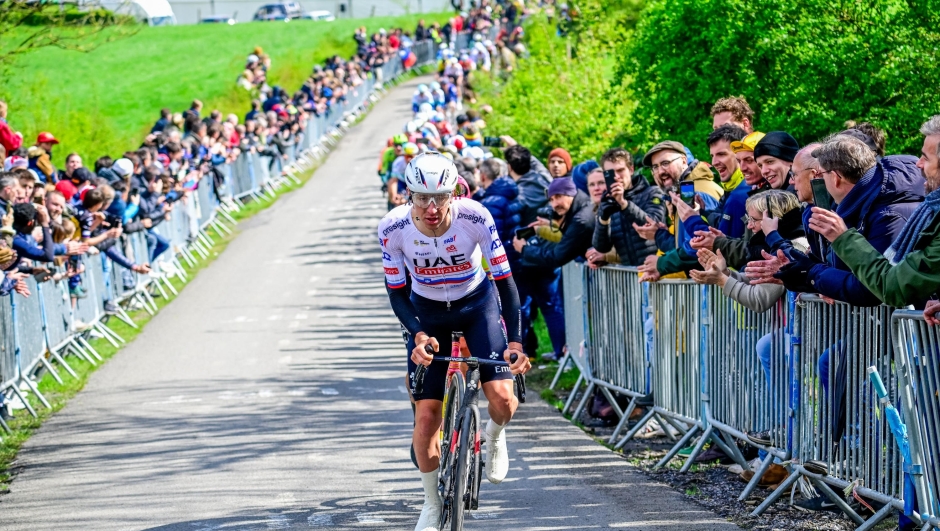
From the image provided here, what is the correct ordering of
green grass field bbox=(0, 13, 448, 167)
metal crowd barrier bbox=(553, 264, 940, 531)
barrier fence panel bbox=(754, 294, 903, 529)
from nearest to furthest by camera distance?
metal crowd barrier bbox=(553, 264, 940, 531)
barrier fence panel bbox=(754, 294, 903, 529)
green grass field bbox=(0, 13, 448, 167)

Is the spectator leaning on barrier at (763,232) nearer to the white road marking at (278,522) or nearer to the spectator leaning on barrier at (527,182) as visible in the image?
the white road marking at (278,522)

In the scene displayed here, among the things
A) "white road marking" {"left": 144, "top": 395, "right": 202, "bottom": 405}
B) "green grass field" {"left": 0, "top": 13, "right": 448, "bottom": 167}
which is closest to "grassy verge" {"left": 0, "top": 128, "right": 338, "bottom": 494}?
"white road marking" {"left": 144, "top": 395, "right": 202, "bottom": 405}

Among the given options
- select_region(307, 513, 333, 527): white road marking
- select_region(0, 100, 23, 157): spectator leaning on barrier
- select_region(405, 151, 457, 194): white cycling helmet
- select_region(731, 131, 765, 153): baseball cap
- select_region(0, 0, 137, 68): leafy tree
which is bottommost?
select_region(307, 513, 333, 527): white road marking

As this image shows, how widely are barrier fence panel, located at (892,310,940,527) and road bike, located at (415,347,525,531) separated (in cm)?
224

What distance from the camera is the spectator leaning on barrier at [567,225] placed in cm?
1270

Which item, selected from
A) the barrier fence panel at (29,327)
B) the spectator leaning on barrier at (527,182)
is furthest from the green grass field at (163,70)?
the spectator leaning on barrier at (527,182)

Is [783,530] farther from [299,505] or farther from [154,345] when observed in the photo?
[154,345]

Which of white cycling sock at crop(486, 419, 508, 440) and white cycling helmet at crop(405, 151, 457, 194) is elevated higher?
white cycling helmet at crop(405, 151, 457, 194)

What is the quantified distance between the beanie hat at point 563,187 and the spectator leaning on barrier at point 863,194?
5.66m

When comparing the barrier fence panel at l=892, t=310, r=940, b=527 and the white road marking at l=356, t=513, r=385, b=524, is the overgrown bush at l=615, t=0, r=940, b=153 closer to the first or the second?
the barrier fence panel at l=892, t=310, r=940, b=527

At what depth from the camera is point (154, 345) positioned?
17.4m

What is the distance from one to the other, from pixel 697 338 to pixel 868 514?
216 cm

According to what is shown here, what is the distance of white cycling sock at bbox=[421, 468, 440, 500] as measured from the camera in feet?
26.2

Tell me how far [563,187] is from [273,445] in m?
3.82
